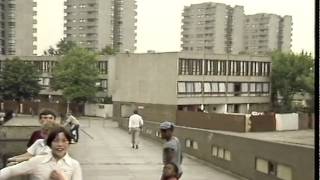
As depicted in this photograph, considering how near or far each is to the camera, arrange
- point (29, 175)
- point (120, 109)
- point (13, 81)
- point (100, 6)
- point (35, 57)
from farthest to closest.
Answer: point (100, 6), point (35, 57), point (13, 81), point (120, 109), point (29, 175)

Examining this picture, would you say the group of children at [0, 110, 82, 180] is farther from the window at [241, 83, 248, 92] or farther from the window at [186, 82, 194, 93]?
the window at [241, 83, 248, 92]

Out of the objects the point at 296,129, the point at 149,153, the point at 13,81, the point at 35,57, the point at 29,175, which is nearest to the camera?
the point at 29,175

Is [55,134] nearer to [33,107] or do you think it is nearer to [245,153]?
[245,153]

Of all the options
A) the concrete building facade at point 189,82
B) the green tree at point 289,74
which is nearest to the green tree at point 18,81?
the concrete building facade at point 189,82

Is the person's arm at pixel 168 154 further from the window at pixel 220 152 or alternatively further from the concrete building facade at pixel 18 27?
the concrete building facade at pixel 18 27

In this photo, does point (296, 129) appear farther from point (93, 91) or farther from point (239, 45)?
point (239, 45)

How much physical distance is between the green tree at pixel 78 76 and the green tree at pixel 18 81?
5.27 metres

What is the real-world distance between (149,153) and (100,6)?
102203 millimetres

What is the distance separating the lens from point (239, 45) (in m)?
119

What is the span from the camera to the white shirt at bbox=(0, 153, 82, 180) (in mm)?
3555

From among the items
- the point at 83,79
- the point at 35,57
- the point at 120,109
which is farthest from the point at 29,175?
the point at 35,57

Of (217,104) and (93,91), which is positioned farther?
(93,91)

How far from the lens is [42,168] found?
3.60m

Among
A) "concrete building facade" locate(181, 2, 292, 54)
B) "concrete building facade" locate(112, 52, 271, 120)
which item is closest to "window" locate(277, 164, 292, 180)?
"concrete building facade" locate(112, 52, 271, 120)
